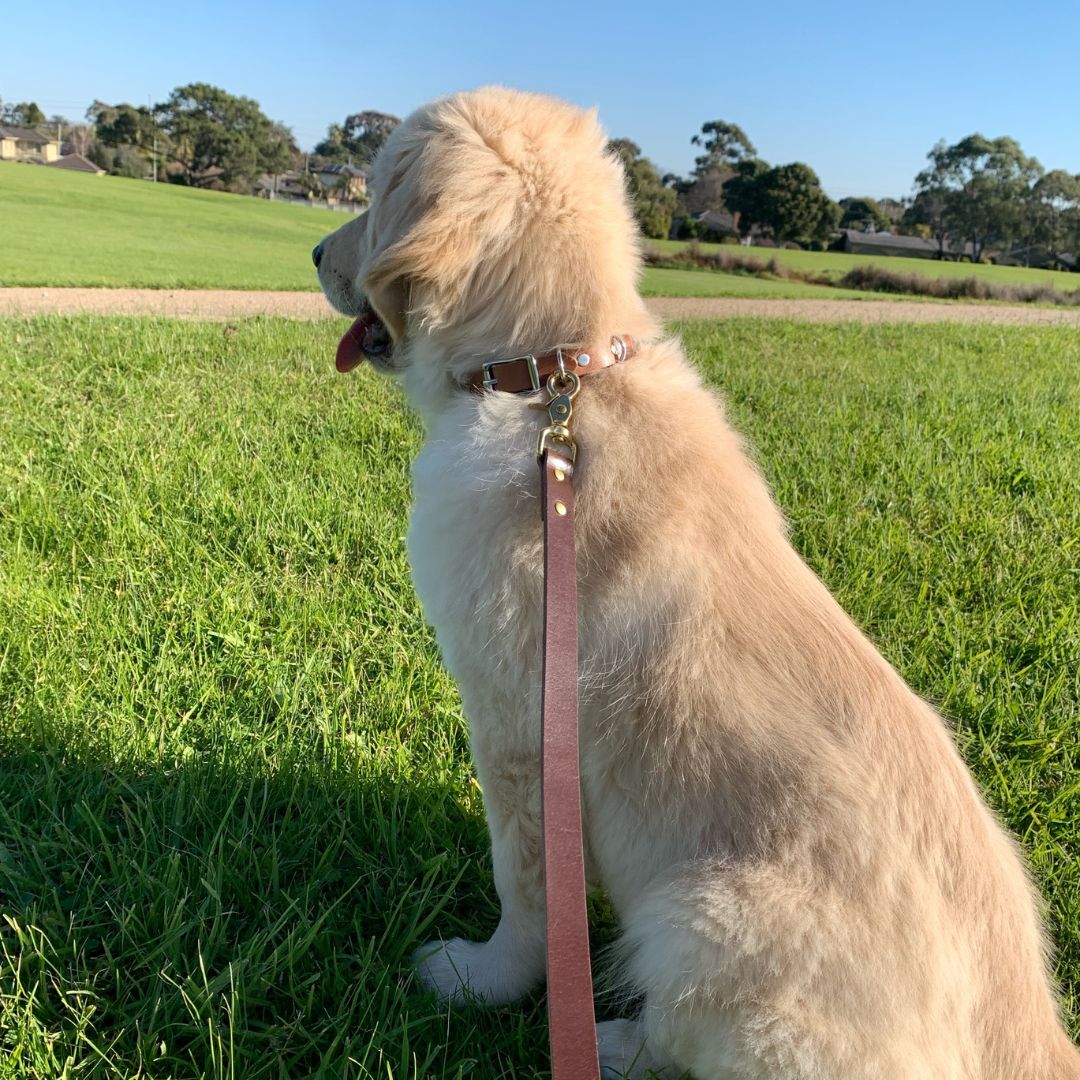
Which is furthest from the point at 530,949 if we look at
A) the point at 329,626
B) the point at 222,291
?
the point at 222,291

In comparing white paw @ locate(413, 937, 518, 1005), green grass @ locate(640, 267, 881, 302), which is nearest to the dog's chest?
white paw @ locate(413, 937, 518, 1005)

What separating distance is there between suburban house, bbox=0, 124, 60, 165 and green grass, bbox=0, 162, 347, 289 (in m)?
54.6

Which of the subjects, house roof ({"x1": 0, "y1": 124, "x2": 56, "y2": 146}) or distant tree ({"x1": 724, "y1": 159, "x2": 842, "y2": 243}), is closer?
distant tree ({"x1": 724, "y1": 159, "x2": 842, "y2": 243})

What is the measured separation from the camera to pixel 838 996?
134 centimetres

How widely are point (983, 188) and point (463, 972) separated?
71.9m

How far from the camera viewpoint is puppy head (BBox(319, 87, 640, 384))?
176 centimetres

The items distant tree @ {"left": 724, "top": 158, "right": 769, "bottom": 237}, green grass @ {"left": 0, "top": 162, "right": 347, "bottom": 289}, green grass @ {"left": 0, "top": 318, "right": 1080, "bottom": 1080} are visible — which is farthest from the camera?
distant tree @ {"left": 724, "top": 158, "right": 769, "bottom": 237}

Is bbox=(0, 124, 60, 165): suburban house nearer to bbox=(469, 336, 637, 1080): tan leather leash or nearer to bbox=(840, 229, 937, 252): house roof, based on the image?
bbox=(840, 229, 937, 252): house roof

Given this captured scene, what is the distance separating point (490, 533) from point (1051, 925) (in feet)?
5.97

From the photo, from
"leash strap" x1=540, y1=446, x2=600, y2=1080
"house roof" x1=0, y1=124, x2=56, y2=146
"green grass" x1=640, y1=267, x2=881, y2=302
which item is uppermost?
"house roof" x1=0, y1=124, x2=56, y2=146

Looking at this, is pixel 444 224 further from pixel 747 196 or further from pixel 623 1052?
pixel 747 196

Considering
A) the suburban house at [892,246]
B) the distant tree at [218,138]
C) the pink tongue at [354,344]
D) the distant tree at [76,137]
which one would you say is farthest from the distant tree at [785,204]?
the distant tree at [76,137]

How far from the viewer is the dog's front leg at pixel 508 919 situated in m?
1.72

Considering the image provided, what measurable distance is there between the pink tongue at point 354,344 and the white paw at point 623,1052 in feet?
5.79
